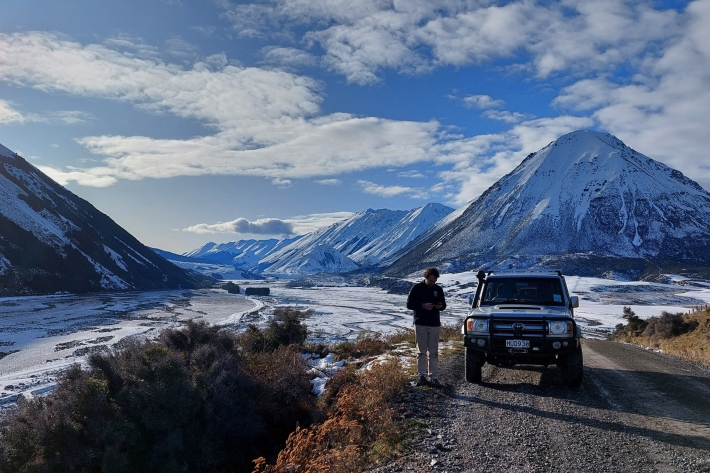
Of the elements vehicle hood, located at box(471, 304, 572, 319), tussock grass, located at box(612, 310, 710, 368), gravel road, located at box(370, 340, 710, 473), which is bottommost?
tussock grass, located at box(612, 310, 710, 368)

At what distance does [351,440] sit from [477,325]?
395cm

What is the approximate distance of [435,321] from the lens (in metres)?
9.30

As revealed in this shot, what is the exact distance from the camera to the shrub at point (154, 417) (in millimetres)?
9047

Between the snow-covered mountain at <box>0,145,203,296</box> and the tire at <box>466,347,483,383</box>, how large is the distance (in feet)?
283

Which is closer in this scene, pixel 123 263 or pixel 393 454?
pixel 393 454

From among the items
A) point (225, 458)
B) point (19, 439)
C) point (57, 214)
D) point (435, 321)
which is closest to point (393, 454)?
point (435, 321)

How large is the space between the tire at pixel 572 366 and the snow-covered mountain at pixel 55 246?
87805 millimetres

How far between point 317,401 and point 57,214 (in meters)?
122

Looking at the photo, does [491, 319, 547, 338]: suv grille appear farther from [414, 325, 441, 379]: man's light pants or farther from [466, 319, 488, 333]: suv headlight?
[414, 325, 441, 379]: man's light pants

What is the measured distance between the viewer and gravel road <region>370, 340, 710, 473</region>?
220 inches

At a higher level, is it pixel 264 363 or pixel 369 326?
pixel 264 363

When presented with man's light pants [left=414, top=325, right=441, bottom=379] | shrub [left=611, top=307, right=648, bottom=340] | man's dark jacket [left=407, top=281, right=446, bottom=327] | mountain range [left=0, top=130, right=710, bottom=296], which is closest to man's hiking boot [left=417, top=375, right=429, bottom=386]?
man's light pants [left=414, top=325, right=441, bottom=379]

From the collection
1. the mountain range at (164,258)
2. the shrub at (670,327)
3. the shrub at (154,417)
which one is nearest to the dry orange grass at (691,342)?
the shrub at (670,327)

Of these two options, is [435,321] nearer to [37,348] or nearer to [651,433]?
[651,433]
